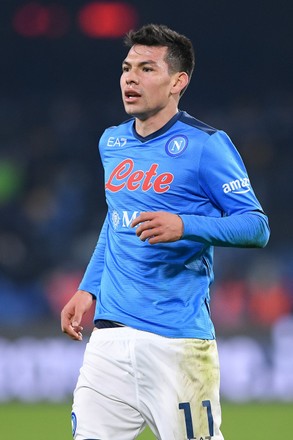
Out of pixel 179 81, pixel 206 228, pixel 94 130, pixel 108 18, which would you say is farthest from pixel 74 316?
pixel 94 130

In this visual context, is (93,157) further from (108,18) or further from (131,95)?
(131,95)

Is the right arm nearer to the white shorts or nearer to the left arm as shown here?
the white shorts

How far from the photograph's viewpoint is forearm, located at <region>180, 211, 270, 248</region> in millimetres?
4141

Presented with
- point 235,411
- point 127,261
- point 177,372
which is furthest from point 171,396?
point 235,411

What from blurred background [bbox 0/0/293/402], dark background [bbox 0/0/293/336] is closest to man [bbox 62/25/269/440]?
blurred background [bbox 0/0/293/402]

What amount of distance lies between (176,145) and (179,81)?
336mm

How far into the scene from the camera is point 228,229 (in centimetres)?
418

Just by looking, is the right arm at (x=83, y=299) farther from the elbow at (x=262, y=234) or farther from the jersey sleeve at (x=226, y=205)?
the elbow at (x=262, y=234)

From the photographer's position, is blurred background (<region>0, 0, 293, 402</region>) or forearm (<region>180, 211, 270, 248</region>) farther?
blurred background (<region>0, 0, 293, 402</region>)

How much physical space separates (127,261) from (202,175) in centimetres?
46

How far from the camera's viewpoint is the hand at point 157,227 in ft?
13.1

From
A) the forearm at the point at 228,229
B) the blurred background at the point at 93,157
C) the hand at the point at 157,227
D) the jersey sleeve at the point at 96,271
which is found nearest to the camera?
the hand at the point at 157,227

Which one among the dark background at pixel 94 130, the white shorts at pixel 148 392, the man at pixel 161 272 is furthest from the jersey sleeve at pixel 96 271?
the dark background at pixel 94 130

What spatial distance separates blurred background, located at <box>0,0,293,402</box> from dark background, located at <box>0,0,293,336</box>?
0.02 metres
